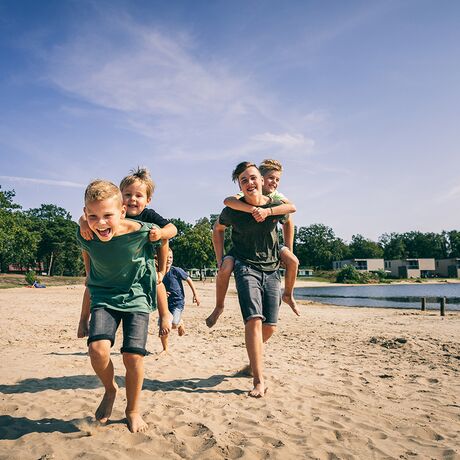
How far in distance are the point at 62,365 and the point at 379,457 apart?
490 cm

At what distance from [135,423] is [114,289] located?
1.22 meters

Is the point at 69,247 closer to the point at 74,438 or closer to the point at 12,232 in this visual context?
the point at 12,232

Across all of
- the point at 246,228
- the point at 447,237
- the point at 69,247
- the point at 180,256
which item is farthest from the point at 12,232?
the point at 447,237

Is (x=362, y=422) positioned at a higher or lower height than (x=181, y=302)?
lower

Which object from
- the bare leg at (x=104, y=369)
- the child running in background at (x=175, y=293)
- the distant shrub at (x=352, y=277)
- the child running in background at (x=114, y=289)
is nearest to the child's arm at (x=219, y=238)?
the child running in background at (x=114, y=289)

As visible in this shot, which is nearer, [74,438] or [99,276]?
[74,438]

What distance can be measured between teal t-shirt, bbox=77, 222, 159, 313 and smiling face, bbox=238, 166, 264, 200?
1.47 metres

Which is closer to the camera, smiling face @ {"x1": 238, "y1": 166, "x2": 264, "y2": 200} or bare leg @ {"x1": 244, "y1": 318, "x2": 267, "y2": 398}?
bare leg @ {"x1": 244, "y1": 318, "x2": 267, "y2": 398}

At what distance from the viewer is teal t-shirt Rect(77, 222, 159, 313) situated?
341 centimetres

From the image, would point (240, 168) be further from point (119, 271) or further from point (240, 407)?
point (240, 407)

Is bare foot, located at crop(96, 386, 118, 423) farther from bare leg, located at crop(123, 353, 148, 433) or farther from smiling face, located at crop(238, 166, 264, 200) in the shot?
smiling face, located at crop(238, 166, 264, 200)

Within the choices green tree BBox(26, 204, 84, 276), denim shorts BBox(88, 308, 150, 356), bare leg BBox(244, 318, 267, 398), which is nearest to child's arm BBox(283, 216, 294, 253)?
bare leg BBox(244, 318, 267, 398)

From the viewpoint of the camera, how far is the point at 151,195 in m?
4.48

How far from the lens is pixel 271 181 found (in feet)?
17.1
